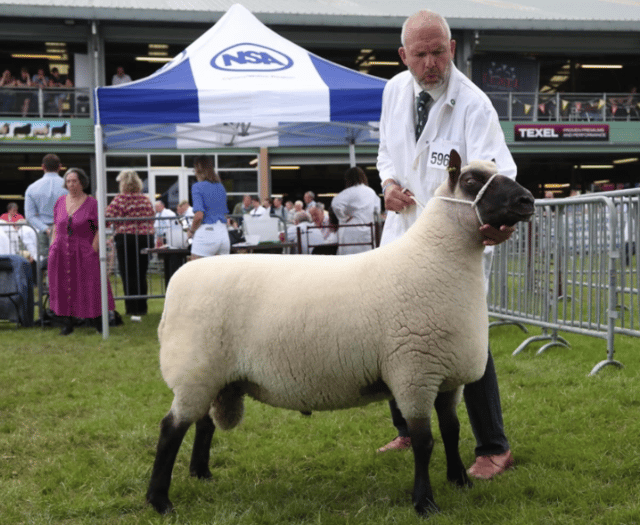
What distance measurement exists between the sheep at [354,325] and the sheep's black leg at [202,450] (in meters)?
0.37

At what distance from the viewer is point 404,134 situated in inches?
138

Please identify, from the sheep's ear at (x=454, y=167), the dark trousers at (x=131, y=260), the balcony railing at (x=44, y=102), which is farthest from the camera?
the balcony railing at (x=44, y=102)

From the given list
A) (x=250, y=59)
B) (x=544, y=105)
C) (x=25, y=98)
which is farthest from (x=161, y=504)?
(x=544, y=105)

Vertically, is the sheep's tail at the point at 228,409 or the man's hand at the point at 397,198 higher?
the man's hand at the point at 397,198

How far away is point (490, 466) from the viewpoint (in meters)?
3.46

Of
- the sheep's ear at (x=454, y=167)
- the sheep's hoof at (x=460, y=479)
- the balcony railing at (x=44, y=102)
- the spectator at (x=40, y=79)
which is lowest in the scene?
the sheep's hoof at (x=460, y=479)

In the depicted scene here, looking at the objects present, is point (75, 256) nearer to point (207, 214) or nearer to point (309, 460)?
point (207, 214)

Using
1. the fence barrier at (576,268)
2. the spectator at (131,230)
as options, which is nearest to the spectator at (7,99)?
the spectator at (131,230)

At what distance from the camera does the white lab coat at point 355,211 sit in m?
10.1

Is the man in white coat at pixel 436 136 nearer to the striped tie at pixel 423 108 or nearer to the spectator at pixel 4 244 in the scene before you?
the striped tie at pixel 423 108

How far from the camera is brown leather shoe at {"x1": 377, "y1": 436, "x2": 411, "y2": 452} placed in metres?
3.88

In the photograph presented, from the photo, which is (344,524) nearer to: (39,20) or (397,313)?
(397,313)

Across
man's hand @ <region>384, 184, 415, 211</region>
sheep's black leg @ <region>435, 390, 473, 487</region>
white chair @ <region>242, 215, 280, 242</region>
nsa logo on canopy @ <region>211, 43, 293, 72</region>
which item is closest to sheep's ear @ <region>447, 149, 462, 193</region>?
man's hand @ <region>384, 184, 415, 211</region>

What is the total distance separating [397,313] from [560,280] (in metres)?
4.28
